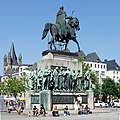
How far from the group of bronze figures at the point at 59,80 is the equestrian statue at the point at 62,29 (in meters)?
3.41

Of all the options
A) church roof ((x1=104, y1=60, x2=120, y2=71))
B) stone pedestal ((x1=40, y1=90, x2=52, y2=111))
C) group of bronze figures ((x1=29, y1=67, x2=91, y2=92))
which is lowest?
stone pedestal ((x1=40, y1=90, x2=52, y2=111))

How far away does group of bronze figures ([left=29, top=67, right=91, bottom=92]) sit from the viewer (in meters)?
32.1

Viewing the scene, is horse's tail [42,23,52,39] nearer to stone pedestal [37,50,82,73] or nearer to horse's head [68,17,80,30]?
stone pedestal [37,50,82,73]

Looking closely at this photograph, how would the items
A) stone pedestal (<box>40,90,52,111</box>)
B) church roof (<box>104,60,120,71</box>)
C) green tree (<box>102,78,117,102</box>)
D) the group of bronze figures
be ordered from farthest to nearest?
church roof (<box>104,60,120,71</box>) < green tree (<box>102,78,117,102</box>) < the group of bronze figures < stone pedestal (<box>40,90,52,111</box>)

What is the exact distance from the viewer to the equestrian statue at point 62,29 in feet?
116

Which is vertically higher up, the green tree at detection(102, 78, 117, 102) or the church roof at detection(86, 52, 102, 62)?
the church roof at detection(86, 52, 102, 62)

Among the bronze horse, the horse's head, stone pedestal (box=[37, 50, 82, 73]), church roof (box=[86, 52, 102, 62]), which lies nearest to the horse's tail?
the bronze horse

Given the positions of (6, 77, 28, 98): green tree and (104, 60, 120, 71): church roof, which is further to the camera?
(104, 60, 120, 71): church roof

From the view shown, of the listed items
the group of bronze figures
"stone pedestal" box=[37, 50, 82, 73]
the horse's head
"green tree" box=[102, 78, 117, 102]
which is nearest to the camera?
the group of bronze figures

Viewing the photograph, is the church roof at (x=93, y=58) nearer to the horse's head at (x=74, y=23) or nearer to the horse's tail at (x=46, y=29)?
the horse's head at (x=74, y=23)

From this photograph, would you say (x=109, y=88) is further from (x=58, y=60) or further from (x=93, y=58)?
(x=58, y=60)

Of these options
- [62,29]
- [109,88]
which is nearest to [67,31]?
[62,29]

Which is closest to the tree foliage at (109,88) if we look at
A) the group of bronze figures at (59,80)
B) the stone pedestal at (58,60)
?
the stone pedestal at (58,60)

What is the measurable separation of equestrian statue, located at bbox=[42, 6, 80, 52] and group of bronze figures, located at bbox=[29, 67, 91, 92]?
341cm
